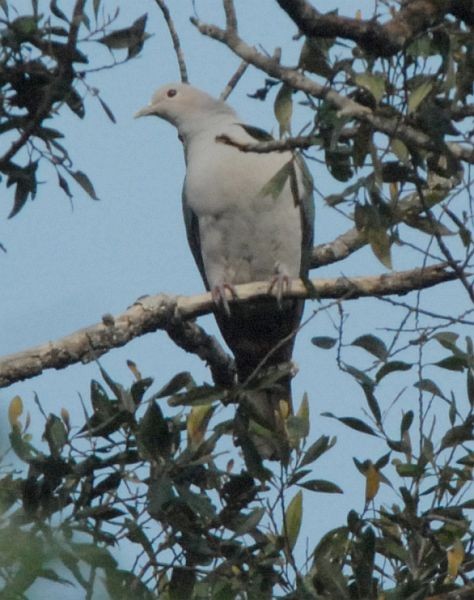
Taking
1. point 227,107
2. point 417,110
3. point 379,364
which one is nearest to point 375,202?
point 417,110

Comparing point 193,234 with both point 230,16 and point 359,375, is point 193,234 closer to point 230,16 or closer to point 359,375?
point 359,375

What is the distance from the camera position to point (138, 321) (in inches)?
149

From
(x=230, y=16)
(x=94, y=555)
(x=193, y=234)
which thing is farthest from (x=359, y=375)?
(x=193, y=234)

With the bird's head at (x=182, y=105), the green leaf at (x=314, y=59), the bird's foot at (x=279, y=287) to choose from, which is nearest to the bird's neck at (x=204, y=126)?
the bird's head at (x=182, y=105)

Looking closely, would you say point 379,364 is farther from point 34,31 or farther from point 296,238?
point 296,238

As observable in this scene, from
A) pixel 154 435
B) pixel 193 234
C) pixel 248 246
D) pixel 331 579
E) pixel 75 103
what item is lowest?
pixel 331 579

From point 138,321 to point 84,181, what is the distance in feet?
1.69

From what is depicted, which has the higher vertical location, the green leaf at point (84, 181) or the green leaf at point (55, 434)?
the green leaf at point (84, 181)

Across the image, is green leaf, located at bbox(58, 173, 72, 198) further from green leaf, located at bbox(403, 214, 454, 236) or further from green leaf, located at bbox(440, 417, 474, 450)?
green leaf, located at bbox(440, 417, 474, 450)

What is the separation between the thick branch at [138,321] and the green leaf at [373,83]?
111 cm

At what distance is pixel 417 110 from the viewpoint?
2309mm

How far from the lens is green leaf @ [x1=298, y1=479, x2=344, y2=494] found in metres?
3.16

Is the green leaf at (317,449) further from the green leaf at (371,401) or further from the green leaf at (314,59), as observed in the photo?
the green leaf at (314,59)

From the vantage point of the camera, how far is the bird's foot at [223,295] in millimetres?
4391
